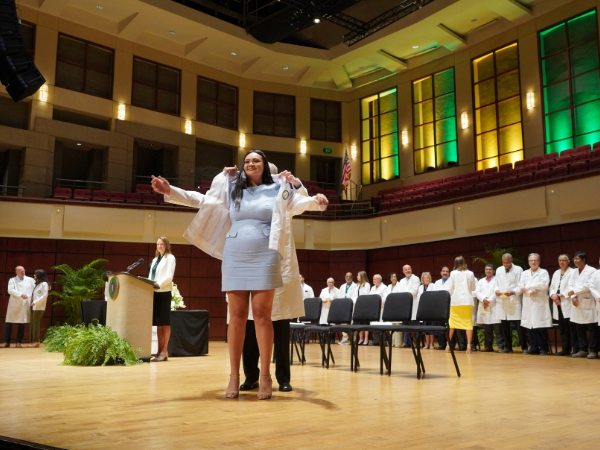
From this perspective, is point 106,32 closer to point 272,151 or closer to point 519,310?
point 272,151

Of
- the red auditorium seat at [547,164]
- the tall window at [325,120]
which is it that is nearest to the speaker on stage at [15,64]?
the red auditorium seat at [547,164]

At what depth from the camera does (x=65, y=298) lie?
11.4 m

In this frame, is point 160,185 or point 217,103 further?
point 217,103

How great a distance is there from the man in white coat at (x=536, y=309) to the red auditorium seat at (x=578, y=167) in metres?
2.78

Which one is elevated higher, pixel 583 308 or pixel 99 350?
pixel 583 308

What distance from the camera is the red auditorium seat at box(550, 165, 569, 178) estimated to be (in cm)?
1020

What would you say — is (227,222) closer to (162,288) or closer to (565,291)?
(162,288)

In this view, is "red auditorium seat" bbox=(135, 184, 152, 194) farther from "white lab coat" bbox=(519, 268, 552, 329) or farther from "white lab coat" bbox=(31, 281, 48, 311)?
"white lab coat" bbox=(519, 268, 552, 329)

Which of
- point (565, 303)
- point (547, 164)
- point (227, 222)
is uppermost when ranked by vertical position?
point (547, 164)

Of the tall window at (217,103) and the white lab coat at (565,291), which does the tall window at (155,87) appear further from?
the white lab coat at (565,291)

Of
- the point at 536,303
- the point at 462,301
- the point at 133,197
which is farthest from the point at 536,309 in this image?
the point at 133,197

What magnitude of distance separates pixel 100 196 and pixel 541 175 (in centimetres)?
985

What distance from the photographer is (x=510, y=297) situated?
8625mm

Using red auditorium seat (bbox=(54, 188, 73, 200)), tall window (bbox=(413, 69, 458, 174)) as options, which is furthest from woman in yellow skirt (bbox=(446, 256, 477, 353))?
red auditorium seat (bbox=(54, 188, 73, 200))
